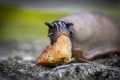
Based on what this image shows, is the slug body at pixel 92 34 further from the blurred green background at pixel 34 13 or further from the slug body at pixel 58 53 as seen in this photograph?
the blurred green background at pixel 34 13

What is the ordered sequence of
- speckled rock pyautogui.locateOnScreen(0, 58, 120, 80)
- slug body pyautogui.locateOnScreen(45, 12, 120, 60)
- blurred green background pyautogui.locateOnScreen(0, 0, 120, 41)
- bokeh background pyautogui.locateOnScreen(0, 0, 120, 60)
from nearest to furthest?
speckled rock pyautogui.locateOnScreen(0, 58, 120, 80) < slug body pyautogui.locateOnScreen(45, 12, 120, 60) < bokeh background pyautogui.locateOnScreen(0, 0, 120, 60) < blurred green background pyautogui.locateOnScreen(0, 0, 120, 41)

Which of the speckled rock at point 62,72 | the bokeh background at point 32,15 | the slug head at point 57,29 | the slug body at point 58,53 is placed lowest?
the speckled rock at point 62,72

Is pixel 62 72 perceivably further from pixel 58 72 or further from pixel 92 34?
pixel 92 34

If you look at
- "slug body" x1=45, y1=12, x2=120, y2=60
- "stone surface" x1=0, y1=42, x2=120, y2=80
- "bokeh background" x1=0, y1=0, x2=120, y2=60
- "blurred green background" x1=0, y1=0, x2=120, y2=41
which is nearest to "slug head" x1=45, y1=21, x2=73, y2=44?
"slug body" x1=45, y1=12, x2=120, y2=60

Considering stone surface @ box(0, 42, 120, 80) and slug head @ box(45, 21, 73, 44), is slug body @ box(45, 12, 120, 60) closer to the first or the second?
slug head @ box(45, 21, 73, 44)

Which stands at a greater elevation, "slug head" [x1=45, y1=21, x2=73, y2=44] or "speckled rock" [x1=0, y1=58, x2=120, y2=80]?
"slug head" [x1=45, y1=21, x2=73, y2=44]

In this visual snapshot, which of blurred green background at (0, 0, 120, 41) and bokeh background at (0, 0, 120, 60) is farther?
blurred green background at (0, 0, 120, 41)

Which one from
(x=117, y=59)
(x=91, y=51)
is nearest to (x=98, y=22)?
(x=91, y=51)

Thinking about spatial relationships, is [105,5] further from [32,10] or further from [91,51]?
[91,51]

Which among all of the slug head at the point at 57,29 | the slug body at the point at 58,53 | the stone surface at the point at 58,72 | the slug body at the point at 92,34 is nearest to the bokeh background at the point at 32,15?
the slug body at the point at 92,34
